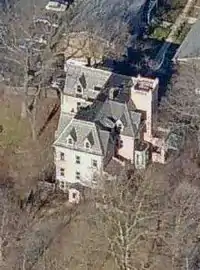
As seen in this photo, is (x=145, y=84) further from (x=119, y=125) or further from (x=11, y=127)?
(x=11, y=127)

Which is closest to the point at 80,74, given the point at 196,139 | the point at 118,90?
the point at 118,90

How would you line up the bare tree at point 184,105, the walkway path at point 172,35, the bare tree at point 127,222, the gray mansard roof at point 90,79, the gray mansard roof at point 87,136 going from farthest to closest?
the walkway path at point 172,35
the gray mansard roof at point 90,79
the bare tree at point 184,105
the gray mansard roof at point 87,136
the bare tree at point 127,222

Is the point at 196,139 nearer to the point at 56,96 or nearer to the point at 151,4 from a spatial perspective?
the point at 56,96

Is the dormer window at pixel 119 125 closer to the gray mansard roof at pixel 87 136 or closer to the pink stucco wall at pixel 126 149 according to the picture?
the pink stucco wall at pixel 126 149

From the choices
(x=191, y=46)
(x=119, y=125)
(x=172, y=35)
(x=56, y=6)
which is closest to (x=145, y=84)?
(x=119, y=125)

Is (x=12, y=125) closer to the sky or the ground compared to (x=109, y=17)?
closer to the ground

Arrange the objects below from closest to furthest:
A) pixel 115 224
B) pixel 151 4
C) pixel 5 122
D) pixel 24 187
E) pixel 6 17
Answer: pixel 115 224, pixel 24 187, pixel 5 122, pixel 6 17, pixel 151 4

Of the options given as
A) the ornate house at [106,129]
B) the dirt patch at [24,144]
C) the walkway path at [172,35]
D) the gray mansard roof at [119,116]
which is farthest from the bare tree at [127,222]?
the walkway path at [172,35]
